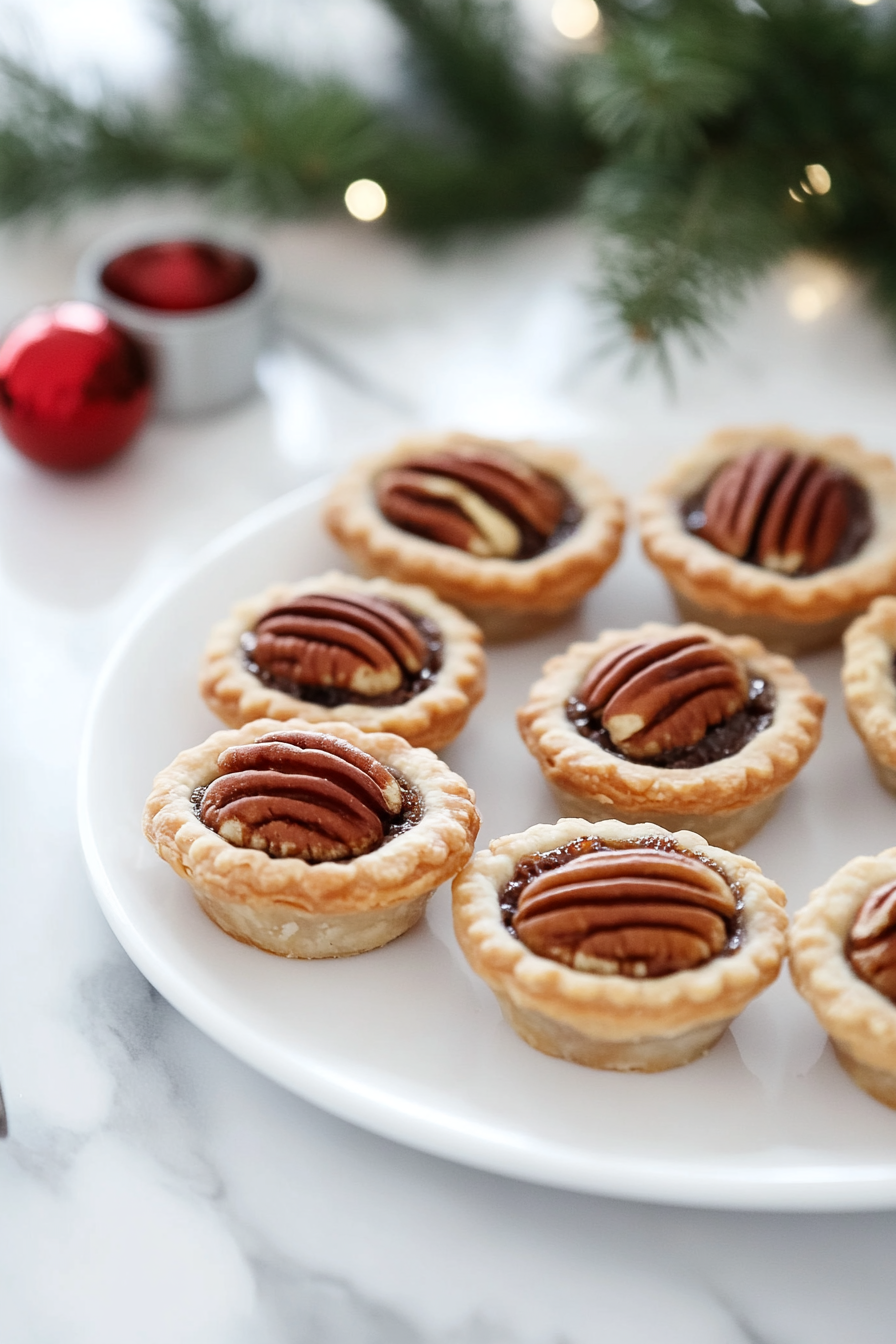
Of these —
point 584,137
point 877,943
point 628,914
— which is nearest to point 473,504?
point 628,914

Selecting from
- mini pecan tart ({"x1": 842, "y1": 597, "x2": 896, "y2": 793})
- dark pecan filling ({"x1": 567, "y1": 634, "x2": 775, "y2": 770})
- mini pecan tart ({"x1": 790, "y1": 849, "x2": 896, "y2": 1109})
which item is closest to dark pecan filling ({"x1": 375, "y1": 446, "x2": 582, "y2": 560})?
dark pecan filling ({"x1": 567, "y1": 634, "x2": 775, "y2": 770})

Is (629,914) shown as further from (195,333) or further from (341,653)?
(195,333)

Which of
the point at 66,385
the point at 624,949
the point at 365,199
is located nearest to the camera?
the point at 624,949

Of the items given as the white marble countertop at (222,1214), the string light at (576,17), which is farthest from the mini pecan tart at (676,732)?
the string light at (576,17)

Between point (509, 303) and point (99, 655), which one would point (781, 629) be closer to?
point (99, 655)

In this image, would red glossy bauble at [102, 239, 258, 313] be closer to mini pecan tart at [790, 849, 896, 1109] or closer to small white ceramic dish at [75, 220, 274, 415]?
small white ceramic dish at [75, 220, 274, 415]

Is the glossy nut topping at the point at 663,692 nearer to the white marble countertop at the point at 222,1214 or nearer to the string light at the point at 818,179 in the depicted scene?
the white marble countertop at the point at 222,1214
